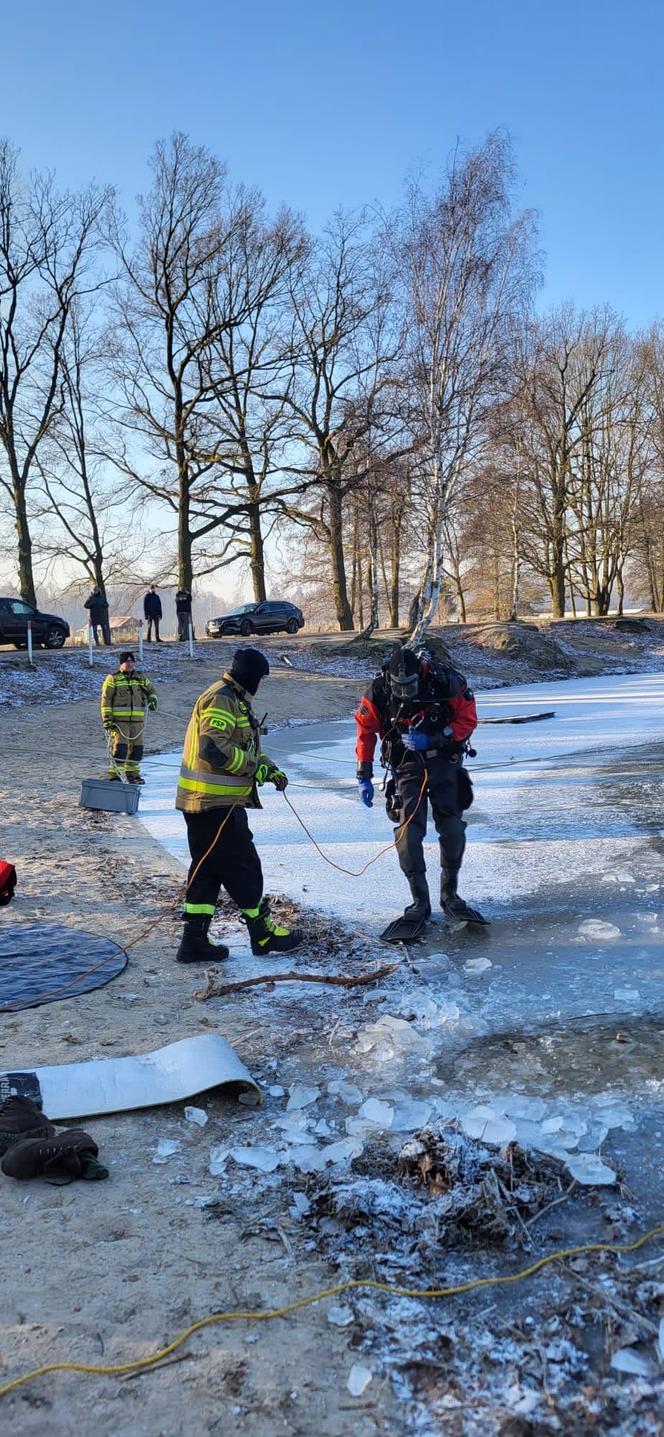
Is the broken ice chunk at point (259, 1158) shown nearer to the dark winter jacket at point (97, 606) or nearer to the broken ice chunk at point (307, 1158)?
the broken ice chunk at point (307, 1158)

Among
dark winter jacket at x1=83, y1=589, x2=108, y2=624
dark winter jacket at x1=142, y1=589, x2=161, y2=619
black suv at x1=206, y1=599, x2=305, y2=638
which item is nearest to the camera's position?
dark winter jacket at x1=83, y1=589, x2=108, y2=624

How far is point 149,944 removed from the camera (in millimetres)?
6059

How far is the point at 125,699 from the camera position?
11555 mm

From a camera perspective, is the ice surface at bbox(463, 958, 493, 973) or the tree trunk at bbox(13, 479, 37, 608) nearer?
the ice surface at bbox(463, 958, 493, 973)

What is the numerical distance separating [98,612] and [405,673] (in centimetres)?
2375

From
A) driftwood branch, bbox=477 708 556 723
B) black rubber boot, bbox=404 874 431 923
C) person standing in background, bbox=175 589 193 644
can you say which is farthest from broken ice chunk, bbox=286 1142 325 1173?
person standing in background, bbox=175 589 193 644

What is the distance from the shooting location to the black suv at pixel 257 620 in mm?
34062

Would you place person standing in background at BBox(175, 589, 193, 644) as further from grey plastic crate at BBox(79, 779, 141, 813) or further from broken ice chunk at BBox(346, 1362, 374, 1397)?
broken ice chunk at BBox(346, 1362, 374, 1397)

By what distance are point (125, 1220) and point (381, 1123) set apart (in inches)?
38.8

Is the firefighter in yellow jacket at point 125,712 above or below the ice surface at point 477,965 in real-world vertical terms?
above

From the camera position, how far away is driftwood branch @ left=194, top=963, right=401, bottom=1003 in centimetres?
514

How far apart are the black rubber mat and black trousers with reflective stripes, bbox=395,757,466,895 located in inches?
73.2

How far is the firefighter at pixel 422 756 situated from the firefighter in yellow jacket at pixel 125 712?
18.9 ft

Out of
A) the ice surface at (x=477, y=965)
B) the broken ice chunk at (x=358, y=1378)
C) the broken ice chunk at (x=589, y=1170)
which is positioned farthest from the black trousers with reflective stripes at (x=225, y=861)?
the broken ice chunk at (x=358, y=1378)
